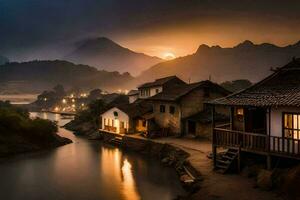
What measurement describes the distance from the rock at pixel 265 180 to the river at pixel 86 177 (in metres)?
6.65

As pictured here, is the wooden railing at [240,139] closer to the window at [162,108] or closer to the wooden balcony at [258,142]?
the wooden balcony at [258,142]

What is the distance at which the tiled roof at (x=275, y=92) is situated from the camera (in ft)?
73.9

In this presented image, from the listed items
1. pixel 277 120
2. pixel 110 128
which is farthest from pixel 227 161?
pixel 110 128

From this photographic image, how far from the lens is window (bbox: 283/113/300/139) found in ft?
71.6

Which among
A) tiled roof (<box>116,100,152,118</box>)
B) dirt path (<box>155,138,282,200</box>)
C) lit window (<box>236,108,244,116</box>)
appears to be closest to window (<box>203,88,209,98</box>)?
tiled roof (<box>116,100,152,118</box>)

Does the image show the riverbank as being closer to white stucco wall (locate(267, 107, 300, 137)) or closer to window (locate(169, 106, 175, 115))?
white stucco wall (locate(267, 107, 300, 137))

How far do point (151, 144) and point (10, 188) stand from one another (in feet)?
59.8

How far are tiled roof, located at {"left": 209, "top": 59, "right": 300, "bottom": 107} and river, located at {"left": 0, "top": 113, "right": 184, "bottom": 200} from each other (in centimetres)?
834

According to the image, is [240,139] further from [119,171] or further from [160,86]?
[160,86]

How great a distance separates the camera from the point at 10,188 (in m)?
29.7

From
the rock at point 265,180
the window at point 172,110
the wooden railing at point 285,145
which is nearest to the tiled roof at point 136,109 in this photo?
the window at point 172,110

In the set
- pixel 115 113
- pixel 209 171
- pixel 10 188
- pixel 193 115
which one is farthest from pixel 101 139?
pixel 209 171

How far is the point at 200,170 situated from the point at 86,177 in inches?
459

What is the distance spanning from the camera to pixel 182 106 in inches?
1809
